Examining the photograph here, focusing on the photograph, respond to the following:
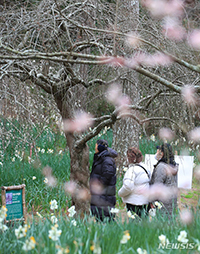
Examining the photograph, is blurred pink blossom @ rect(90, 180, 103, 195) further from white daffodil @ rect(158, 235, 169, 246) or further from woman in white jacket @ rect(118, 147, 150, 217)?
white daffodil @ rect(158, 235, 169, 246)

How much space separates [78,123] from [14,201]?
3.85ft

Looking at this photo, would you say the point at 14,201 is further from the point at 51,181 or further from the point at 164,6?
the point at 164,6

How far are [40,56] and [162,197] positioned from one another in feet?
7.67

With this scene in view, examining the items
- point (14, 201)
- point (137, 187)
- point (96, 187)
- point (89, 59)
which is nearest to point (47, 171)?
point (96, 187)

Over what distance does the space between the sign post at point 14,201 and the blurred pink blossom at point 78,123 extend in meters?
0.88

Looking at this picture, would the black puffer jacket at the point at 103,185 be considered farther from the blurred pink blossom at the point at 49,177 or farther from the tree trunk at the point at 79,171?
the blurred pink blossom at the point at 49,177

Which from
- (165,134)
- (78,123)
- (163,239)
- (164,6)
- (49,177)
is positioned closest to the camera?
(163,239)

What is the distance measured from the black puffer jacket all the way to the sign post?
0.85 metres

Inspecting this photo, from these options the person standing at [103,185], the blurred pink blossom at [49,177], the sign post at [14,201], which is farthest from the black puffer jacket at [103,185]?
the blurred pink blossom at [49,177]

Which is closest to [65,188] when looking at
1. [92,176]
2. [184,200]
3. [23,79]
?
[92,176]

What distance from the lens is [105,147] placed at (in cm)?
428

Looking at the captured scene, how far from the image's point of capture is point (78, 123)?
3.52 m

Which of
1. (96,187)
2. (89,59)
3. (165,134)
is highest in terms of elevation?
(89,59)

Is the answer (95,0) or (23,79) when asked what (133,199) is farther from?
(95,0)
